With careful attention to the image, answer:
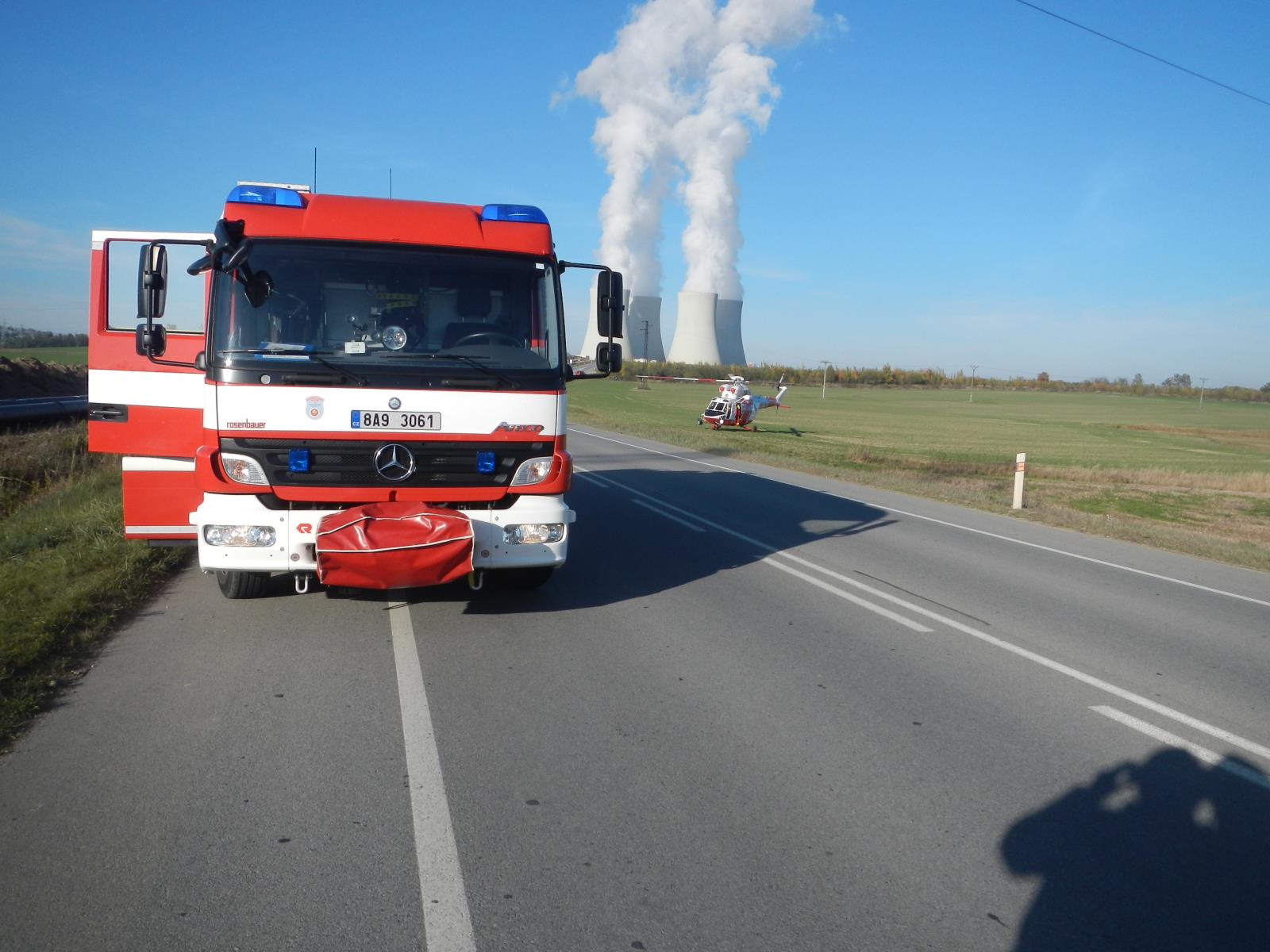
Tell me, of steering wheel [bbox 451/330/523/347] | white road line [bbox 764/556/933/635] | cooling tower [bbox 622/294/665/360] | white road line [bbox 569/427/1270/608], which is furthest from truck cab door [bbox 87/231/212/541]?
cooling tower [bbox 622/294/665/360]

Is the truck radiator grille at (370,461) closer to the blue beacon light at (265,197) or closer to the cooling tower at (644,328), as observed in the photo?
the blue beacon light at (265,197)

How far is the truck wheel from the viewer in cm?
783

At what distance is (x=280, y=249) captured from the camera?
22.3 feet

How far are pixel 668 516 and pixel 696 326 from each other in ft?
207

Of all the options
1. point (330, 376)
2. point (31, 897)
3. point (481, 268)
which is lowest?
point (31, 897)

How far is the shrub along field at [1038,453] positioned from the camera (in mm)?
18500

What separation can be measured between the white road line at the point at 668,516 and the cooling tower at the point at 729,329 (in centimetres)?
6535

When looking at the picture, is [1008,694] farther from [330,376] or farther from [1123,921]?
[330,376]

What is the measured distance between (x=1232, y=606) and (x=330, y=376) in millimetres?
7994

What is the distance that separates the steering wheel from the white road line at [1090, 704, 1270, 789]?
173 inches

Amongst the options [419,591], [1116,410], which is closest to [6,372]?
[419,591]

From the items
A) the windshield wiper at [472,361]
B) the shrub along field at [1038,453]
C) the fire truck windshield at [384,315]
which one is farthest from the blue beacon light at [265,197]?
the shrub along field at [1038,453]

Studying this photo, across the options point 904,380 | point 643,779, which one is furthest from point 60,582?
point 904,380

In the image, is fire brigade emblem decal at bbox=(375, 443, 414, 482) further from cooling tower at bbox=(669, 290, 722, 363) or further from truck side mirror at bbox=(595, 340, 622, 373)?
cooling tower at bbox=(669, 290, 722, 363)
